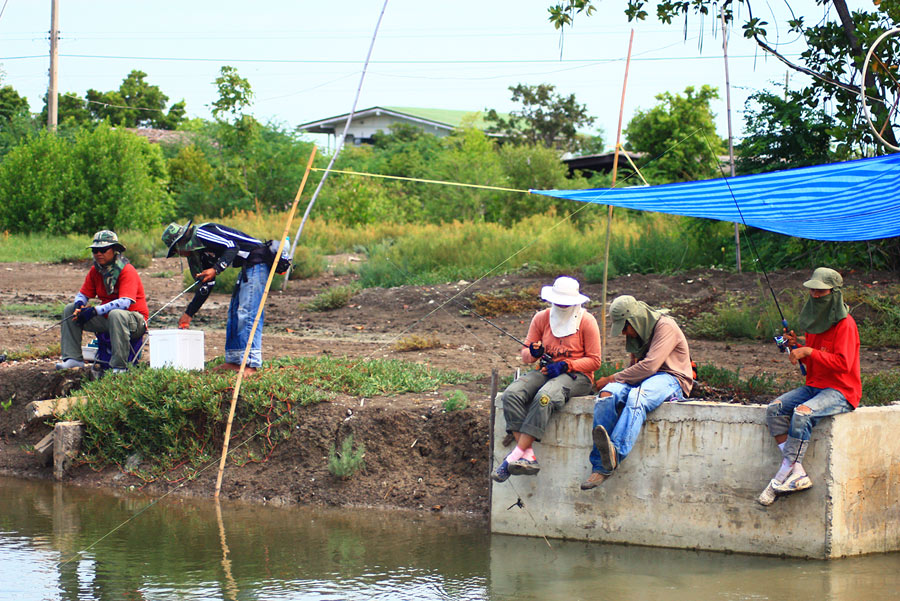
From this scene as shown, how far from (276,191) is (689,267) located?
16.4 metres

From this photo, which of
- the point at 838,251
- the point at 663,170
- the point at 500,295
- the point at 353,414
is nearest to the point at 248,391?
the point at 353,414

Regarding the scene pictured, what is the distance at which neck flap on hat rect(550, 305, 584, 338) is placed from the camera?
23.3ft

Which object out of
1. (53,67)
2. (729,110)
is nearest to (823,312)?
(729,110)

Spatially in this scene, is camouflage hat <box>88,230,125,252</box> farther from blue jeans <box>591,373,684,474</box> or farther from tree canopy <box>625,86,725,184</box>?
tree canopy <box>625,86,725,184</box>

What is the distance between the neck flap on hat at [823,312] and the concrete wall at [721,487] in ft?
2.04

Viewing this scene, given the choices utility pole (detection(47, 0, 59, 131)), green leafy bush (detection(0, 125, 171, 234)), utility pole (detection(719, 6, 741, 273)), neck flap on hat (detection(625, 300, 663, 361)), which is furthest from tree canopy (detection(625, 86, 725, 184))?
neck flap on hat (detection(625, 300, 663, 361))

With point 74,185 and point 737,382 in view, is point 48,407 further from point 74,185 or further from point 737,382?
Answer: point 74,185

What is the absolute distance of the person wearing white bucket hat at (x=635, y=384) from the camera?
663cm

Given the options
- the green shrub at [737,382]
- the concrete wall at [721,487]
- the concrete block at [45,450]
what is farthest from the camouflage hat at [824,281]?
the concrete block at [45,450]

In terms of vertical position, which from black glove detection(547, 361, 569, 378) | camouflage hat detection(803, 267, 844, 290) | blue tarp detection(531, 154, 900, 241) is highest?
blue tarp detection(531, 154, 900, 241)

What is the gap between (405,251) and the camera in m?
19.7

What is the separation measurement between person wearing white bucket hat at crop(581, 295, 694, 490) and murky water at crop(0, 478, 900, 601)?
744 mm

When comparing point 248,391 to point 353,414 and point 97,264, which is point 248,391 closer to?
point 353,414

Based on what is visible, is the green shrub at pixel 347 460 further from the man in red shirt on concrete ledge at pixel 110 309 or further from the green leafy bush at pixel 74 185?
the green leafy bush at pixel 74 185
